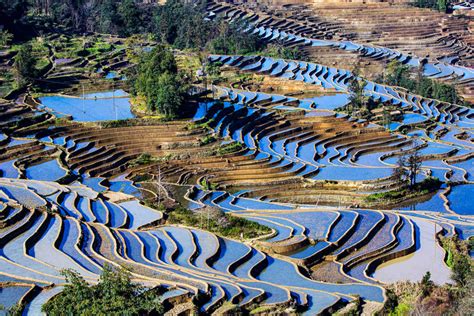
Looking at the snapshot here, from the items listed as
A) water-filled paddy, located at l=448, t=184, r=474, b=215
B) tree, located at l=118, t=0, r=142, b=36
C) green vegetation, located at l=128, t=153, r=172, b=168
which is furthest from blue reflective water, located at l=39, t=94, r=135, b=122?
tree, located at l=118, t=0, r=142, b=36

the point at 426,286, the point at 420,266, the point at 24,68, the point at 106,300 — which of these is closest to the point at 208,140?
the point at 24,68

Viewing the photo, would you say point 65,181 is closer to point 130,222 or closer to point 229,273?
point 130,222

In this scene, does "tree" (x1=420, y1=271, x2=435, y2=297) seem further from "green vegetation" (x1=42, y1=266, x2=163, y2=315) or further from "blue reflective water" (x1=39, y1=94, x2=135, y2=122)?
"blue reflective water" (x1=39, y1=94, x2=135, y2=122)

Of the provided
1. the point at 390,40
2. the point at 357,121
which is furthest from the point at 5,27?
the point at 390,40

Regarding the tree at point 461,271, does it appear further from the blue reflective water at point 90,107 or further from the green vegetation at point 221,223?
the blue reflective water at point 90,107

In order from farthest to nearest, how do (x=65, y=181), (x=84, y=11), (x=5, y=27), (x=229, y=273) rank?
1. (x=84, y=11)
2. (x=5, y=27)
3. (x=65, y=181)
4. (x=229, y=273)

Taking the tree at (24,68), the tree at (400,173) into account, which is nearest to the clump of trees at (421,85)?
the tree at (400,173)

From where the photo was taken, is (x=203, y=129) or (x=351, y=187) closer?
(x=351, y=187)

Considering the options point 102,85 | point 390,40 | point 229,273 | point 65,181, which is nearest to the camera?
point 229,273
